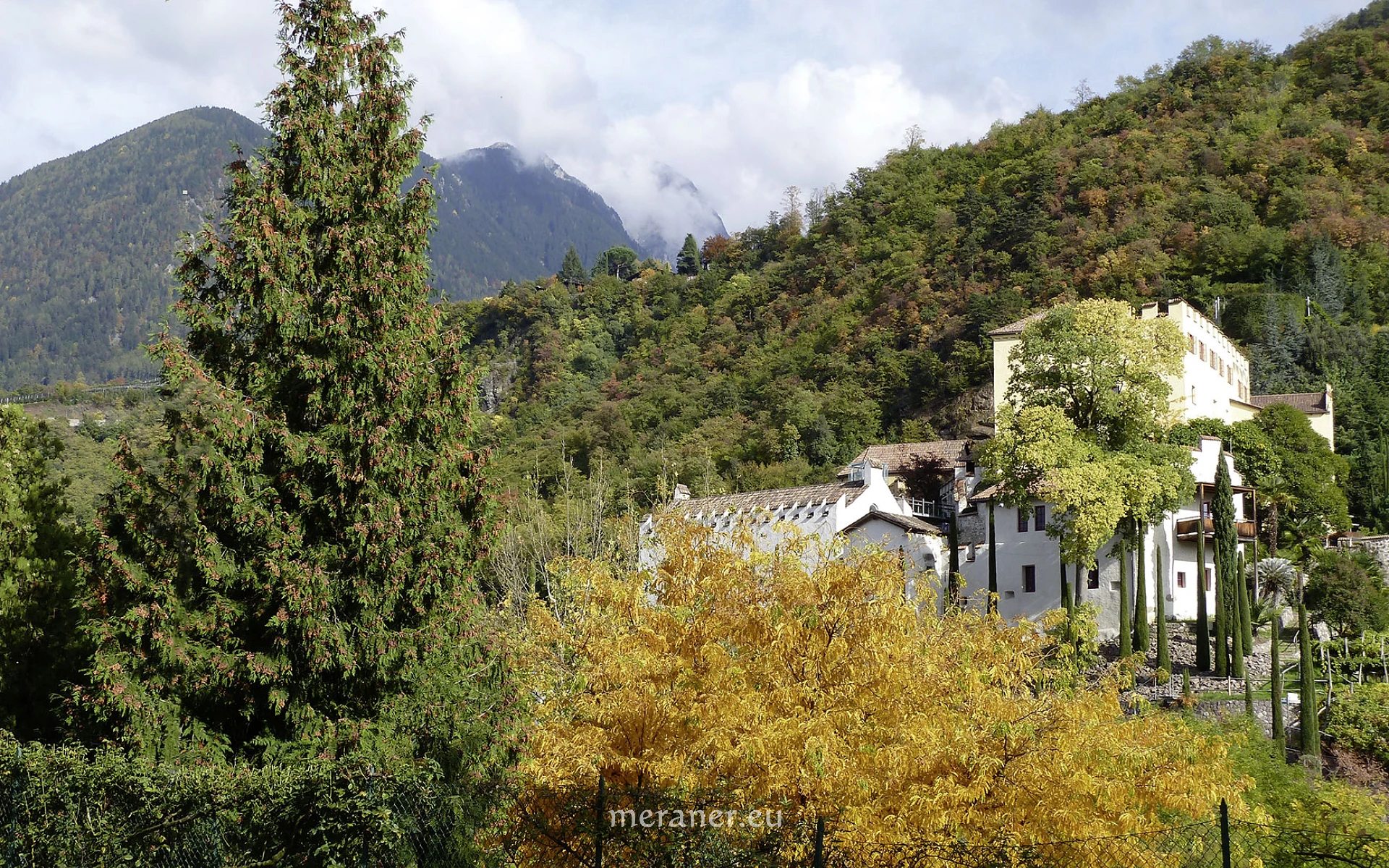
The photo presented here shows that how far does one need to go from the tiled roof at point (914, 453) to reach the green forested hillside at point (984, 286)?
503 centimetres

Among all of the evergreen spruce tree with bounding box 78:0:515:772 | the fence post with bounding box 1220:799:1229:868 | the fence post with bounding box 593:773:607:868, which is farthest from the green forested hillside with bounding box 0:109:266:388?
the fence post with bounding box 1220:799:1229:868

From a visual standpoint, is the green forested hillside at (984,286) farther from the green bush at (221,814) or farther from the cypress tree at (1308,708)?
the green bush at (221,814)

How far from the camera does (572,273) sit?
11319 centimetres

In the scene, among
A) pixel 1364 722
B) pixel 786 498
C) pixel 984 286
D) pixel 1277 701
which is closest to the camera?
pixel 1277 701

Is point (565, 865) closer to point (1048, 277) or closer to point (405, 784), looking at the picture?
point (405, 784)

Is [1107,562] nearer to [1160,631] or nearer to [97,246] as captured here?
[1160,631]

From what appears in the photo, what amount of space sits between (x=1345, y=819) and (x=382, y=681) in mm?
11617

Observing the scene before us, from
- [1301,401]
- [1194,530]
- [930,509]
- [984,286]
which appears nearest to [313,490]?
[1194,530]

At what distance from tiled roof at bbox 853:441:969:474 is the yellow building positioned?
3.45 m

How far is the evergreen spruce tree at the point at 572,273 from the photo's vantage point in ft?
364

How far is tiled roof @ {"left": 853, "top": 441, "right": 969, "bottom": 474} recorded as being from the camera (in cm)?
4972

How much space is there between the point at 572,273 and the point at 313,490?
329 feet

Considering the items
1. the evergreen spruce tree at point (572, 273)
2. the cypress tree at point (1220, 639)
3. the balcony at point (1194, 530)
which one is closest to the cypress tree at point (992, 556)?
the balcony at point (1194, 530)

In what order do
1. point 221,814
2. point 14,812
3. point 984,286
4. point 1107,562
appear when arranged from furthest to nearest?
point 984,286, point 1107,562, point 14,812, point 221,814
